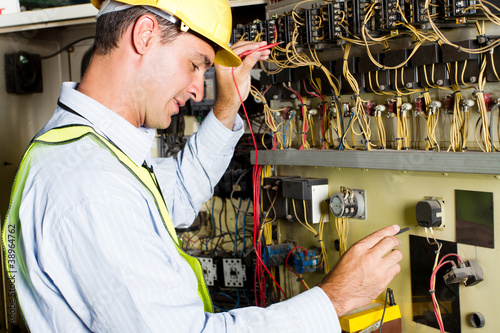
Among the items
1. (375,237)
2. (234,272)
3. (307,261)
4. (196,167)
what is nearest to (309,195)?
(307,261)

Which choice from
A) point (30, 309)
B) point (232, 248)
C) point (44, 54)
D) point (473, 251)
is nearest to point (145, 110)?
point (30, 309)

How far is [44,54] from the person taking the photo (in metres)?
2.59

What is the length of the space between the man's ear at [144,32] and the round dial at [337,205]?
2.76 feet

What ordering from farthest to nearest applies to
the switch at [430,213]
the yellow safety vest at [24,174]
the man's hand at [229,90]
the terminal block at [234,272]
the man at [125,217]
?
the terminal block at [234,272] < the man's hand at [229,90] < the switch at [430,213] < the yellow safety vest at [24,174] < the man at [125,217]

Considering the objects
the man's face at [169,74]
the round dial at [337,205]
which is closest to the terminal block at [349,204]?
the round dial at [337,205]

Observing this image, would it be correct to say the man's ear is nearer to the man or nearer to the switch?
the man

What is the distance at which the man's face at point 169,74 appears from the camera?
3.63ft

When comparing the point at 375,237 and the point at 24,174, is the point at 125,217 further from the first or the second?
the point at 375,237

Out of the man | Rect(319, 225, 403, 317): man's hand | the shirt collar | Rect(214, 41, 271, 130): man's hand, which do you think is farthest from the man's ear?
Rect(319, 225, 403, 317): man's hand

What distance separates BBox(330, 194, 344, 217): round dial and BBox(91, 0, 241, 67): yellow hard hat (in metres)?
0.67

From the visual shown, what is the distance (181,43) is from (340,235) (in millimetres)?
909

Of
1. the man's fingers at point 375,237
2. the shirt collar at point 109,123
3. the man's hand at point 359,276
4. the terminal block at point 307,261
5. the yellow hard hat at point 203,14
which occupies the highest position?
the yellow hard hat at point 203,14

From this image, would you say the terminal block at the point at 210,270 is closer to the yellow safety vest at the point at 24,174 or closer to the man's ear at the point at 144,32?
the yellow safety vest at the point at 24,174

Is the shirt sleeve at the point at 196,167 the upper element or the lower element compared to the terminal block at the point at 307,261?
upper
